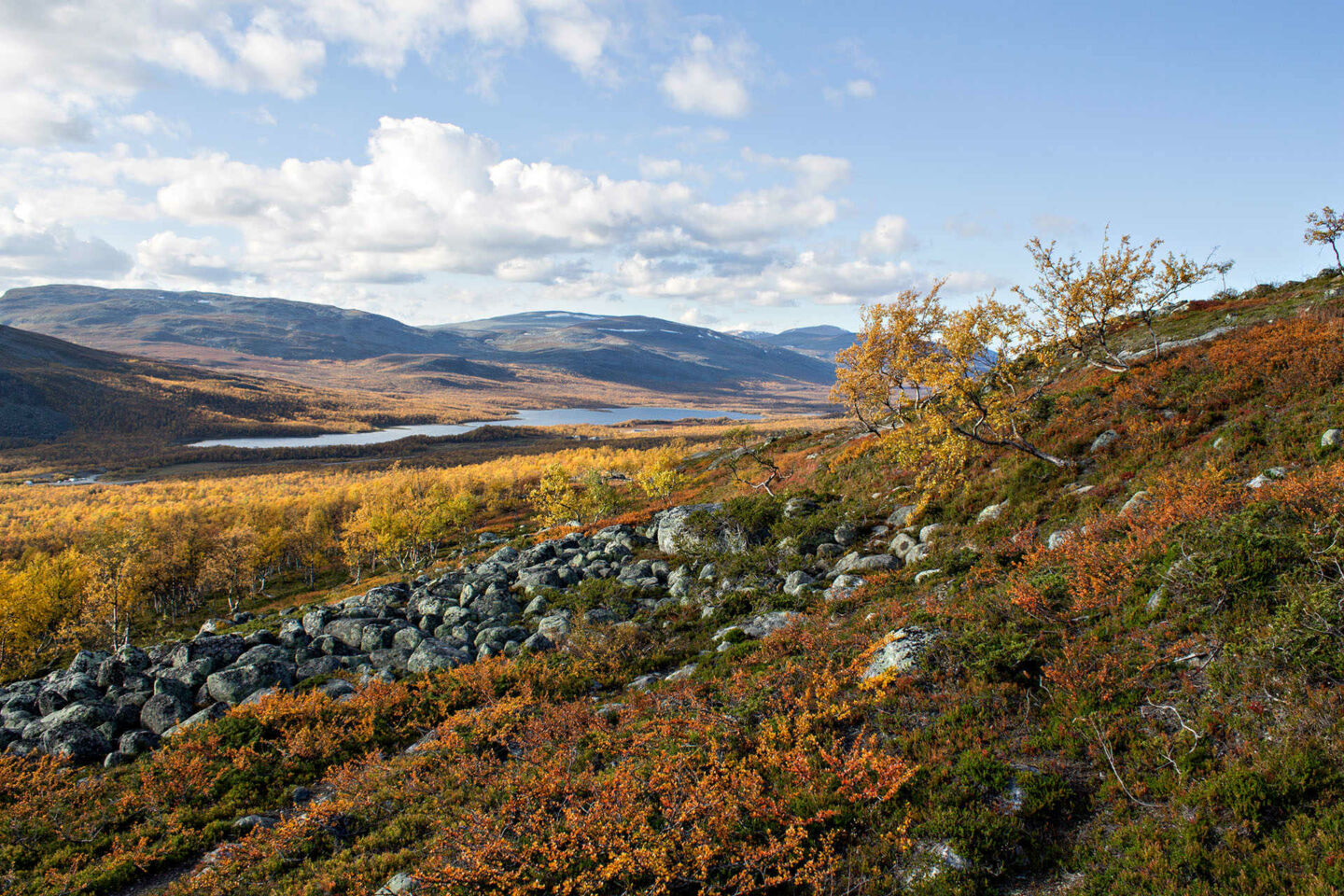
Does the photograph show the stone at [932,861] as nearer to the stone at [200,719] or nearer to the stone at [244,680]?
the stone at [200,719]

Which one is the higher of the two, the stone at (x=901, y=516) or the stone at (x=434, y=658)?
the stone at (x=901, y=516)

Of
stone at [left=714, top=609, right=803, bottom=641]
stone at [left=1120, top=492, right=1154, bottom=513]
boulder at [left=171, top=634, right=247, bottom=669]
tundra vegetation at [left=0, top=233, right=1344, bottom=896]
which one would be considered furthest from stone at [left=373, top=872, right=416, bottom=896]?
stone at [left=1120, top=492, right=1154, bottom=513]

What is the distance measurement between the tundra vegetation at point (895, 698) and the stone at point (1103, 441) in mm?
85

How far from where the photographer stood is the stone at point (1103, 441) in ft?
65.4

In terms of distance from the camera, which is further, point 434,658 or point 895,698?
point 434,658

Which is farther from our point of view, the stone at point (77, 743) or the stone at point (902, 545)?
the stone at point (902, 545)

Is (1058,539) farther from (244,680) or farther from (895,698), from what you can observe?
(244,680)

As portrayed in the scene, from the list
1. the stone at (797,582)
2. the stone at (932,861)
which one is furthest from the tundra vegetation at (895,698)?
the stone at (797,582)

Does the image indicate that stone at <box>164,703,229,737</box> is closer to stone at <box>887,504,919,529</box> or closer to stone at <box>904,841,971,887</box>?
stone at <box>904,841,971,887</box>

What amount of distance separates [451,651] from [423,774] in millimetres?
8694

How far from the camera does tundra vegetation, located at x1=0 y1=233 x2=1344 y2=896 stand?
7.84m

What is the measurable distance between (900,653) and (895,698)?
4.02 ft

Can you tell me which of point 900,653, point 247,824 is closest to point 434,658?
point 247,824

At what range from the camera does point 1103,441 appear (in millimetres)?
20094
